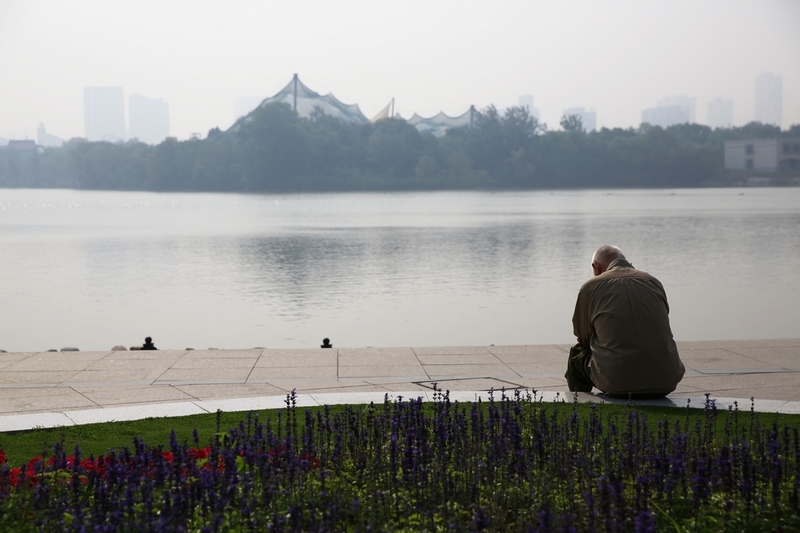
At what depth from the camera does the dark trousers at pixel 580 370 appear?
6.48 meters

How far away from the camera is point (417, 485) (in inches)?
151

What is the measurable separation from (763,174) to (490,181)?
30.6 m

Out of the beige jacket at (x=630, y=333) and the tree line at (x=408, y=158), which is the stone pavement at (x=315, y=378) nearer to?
the beige jacket at (x=630, y=333)

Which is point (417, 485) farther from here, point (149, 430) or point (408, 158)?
point (408, 158)

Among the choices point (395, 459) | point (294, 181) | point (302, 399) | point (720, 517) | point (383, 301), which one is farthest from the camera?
point (294, 181)

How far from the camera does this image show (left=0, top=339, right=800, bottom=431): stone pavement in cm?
623

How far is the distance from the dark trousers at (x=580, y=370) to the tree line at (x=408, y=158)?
88689 millimetres

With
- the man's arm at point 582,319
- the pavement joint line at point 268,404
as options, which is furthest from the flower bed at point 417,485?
the man's arm at point 582,319

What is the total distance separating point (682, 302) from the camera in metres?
17.5

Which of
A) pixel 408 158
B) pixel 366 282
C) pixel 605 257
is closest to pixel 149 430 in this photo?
pixel 605 257

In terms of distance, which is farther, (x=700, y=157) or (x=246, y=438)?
(x=700, y=157)

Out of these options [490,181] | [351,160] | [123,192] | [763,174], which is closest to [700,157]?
[763,174]

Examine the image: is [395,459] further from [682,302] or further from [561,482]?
[682,302]

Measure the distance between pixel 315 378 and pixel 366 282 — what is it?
1289cm
